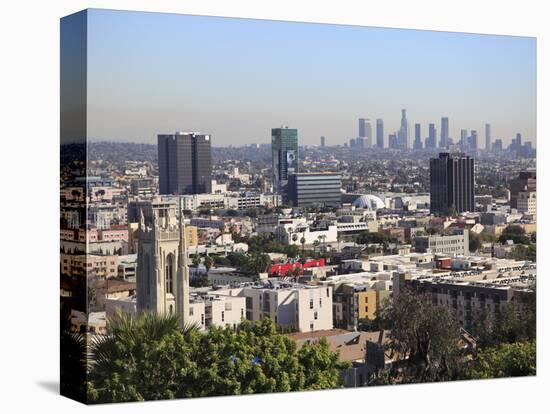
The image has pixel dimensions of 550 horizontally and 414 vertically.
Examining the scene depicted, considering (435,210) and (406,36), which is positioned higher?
(406,36)

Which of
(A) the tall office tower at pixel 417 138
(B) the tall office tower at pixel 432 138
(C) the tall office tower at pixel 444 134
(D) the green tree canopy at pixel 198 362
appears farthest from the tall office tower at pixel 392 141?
(D) the green tree canopy at pixel 198 362

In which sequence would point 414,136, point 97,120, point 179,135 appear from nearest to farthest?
point 97,120
point 179,135
point 414,136

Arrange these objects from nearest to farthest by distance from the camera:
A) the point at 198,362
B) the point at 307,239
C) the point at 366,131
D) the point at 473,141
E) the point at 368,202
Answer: the point at 198,362, the point at 366,131, the point at 368,202, the point at 473,141, the point at 307,239

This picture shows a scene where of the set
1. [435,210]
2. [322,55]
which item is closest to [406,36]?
[322,55]

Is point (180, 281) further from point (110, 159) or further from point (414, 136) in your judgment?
point (414, 136)

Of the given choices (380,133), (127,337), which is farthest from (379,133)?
(127,337)

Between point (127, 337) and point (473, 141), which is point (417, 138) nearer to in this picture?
point (473, 141)
